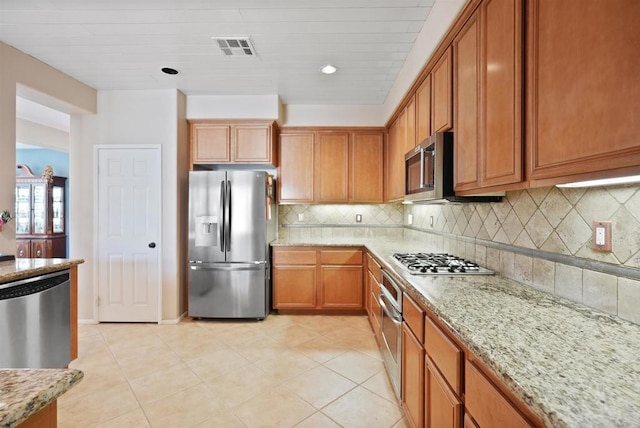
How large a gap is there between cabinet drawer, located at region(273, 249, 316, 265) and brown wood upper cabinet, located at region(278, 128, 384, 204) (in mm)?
693

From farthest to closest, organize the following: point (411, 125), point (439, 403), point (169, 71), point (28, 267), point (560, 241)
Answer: point (169, 71), point (411, 125), point (28, 267), point (560, 241), point (439, 403)

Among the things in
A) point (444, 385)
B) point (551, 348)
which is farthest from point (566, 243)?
point (444, 385)

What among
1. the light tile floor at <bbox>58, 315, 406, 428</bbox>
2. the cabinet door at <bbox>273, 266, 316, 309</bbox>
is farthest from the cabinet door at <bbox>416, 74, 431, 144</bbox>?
the cabinet door at <bbox>273, 266, 316, 309</bbox>

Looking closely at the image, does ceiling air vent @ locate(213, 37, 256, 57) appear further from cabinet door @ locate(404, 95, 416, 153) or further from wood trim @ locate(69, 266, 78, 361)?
wood trim @ locate(69, 266, 78, 361)

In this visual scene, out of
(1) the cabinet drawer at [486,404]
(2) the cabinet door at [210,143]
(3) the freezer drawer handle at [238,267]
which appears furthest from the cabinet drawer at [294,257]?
(1) the cabinet drawer at [486,404]

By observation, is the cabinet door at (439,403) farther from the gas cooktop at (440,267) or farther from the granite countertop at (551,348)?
the gas cooktop at (440,267)

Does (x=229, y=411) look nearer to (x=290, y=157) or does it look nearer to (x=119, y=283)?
(x=119, y=283)

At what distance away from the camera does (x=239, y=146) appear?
3.72m

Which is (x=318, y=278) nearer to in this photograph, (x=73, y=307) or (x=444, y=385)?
(x=73, y=307)

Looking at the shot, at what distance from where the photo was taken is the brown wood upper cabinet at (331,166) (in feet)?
13.1

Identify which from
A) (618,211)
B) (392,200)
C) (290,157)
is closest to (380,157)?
(392,200)

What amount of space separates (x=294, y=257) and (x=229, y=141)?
1637 mm

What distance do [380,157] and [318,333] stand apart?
7.60ft

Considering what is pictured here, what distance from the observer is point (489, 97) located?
4.65 ft
